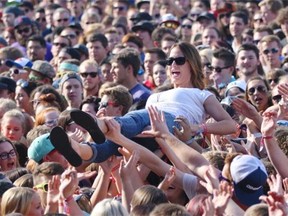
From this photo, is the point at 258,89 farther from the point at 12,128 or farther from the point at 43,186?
the point at 43,186

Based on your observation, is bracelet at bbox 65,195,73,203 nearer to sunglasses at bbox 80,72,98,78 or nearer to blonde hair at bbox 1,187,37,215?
blonde hair at bbox 1,187,37,215

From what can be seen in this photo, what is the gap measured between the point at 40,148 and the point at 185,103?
4.12ft

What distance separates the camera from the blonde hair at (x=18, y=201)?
7883 mm

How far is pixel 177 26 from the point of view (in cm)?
1742

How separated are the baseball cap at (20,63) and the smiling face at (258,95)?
13.0ft

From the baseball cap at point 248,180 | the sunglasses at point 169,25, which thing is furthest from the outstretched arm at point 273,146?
the sunglasses at point 169,25

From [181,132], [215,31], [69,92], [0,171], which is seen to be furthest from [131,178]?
[215,31]

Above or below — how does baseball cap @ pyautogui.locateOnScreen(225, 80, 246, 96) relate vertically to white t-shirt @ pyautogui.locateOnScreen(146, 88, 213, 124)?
below

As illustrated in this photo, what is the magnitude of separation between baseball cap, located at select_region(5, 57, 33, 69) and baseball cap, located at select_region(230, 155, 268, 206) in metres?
6.88

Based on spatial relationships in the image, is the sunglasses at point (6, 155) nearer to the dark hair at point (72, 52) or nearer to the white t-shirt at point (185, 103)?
the white t-shirt at point (185, 103)

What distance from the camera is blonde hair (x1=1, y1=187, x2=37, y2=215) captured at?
310 inches

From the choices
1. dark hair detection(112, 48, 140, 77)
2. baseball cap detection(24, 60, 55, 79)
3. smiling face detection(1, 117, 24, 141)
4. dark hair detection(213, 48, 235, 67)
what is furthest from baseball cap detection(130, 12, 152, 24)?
smiling face detection(1, 117, 24, 141)

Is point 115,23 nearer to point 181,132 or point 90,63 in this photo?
point 90,63

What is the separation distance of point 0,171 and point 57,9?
9065 millimetres
